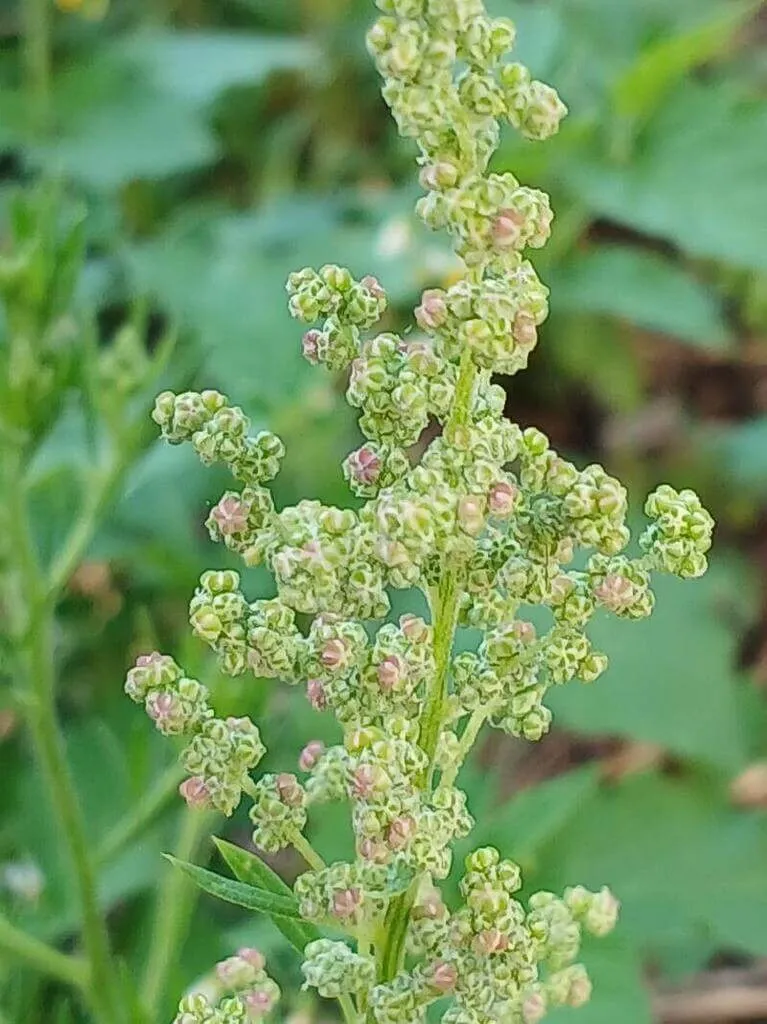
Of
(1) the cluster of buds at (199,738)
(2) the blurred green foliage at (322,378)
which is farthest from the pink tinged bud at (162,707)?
(2) the blurred green foliage at (322,378)

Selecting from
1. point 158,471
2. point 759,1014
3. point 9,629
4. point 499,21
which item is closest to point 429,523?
point 499,21

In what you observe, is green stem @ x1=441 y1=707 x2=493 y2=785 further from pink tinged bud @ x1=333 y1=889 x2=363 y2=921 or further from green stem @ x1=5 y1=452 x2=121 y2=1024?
green stem @ x1=5 y1=452 x2=121 y2=1024

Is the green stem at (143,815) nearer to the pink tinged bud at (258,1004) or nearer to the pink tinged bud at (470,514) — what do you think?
the pink tinged bud at (258,1004)

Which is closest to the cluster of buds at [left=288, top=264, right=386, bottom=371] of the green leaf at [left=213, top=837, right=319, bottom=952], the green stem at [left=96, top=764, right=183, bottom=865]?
the green leaf at [left=213, top=837, right=319, bottom=952]

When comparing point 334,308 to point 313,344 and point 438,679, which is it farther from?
point 438,679

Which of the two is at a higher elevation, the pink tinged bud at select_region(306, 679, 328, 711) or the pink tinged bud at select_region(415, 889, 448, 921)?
the pink tinged bud at select_region(306, 679, 328, 711)

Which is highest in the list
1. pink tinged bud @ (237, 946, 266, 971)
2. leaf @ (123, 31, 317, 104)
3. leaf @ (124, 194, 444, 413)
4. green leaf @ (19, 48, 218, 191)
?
leaf @ (123, 31, 317, 104)
